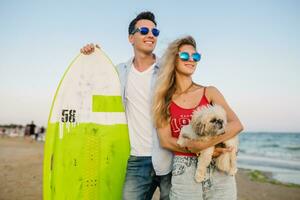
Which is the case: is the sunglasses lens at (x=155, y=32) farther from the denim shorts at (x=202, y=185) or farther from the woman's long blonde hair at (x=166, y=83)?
the denim shorts at (x=202, y=185)

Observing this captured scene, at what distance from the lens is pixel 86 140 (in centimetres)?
385

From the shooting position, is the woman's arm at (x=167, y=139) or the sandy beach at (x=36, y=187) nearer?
the woman's arm at (x=167, y=139)

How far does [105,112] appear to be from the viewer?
3.98 m

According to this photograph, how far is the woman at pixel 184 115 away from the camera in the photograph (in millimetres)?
2469

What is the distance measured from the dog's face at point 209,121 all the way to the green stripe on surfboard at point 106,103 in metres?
1.46

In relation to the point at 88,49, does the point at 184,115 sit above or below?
below

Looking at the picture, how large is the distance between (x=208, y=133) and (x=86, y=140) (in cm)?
174

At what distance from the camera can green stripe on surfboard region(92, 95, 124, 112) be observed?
3902 mm

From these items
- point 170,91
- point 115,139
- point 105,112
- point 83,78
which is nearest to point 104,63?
point 83,78

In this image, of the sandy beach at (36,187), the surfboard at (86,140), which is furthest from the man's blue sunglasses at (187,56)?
the sandy beach at (36,187)

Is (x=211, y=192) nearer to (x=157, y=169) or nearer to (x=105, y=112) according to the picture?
(x=157, y=169)

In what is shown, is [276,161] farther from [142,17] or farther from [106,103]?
[142,17]


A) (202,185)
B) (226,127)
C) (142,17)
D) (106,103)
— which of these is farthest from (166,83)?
(106,103)

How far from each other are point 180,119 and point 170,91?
276 mm
